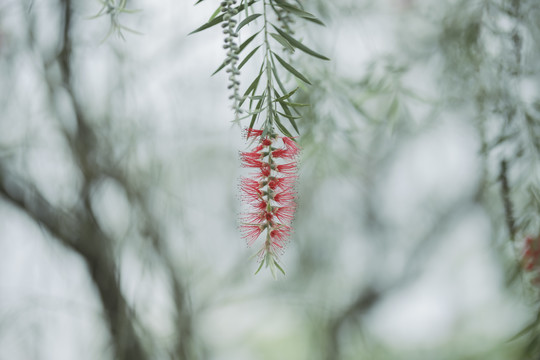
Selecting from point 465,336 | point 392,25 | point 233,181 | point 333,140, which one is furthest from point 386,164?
point 465,336

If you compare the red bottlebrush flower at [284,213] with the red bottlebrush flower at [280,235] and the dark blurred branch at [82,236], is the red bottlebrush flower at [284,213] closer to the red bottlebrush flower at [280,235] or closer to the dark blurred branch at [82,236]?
the red bottlebrush flower at [280,235]

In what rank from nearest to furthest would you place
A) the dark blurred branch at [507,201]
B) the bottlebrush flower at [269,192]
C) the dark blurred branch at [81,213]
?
the bottlebrush flower at [269,192] → the dark blurred branch at [507,201] → the dark blurred branch at [81,213]

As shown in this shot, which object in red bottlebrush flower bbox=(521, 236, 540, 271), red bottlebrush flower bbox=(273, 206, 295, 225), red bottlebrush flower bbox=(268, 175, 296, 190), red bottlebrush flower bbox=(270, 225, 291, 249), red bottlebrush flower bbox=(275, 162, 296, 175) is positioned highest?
red bottlebrush flower bbox=(275, 162, 296, 175)

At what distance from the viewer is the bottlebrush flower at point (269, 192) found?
293 mm

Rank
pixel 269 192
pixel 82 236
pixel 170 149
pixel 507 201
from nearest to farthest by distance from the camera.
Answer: pixel 269 192 < pixel 507 201 < pixel 170 149 < pixel 82 236

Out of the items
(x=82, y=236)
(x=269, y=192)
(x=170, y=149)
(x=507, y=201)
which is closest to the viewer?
(x=269, y=192)

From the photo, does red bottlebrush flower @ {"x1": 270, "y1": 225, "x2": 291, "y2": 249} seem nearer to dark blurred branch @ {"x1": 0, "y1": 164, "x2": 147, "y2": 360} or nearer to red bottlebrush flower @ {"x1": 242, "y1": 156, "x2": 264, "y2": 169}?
red bottlebrush flower @ {"x1": 242, "y1": 156, "x2": 264, "y2": 169}

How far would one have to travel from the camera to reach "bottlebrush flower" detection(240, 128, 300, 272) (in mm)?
293

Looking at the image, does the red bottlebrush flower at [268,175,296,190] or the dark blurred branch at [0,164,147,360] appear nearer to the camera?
the red bottlebrush flower at [268,175,296,190]

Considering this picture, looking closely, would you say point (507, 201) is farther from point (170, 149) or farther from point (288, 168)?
point (170, 149)

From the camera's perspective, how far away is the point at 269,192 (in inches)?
11.4

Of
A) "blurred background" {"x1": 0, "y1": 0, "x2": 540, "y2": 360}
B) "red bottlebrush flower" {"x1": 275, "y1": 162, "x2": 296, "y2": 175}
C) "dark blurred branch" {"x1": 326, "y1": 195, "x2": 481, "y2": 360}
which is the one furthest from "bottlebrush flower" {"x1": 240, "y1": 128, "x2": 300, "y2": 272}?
"dark blurred branch" {"x1": 326, "y1": 195, "x2": 481, "y2": 360}

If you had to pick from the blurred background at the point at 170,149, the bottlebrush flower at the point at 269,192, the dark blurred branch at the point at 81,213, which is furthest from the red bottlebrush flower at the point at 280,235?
the dark blurred branch at the point at 81,213

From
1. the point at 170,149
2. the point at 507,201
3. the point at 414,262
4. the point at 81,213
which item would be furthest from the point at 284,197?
the point at 414,262
